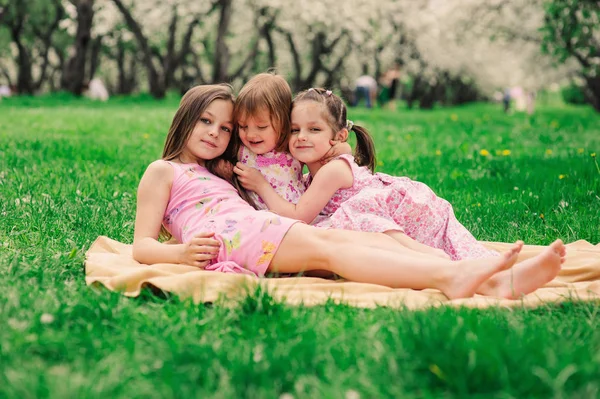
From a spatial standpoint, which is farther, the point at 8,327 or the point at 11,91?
the point at 11,91

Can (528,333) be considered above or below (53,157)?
above

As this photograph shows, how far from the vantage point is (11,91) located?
1528 inches

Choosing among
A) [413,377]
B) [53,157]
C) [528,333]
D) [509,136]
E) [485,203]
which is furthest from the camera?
[509,136]

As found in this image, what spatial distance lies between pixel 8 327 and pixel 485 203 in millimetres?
3939

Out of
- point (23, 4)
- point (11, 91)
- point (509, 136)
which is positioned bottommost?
point (11, 91)

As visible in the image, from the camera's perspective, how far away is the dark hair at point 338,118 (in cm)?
397

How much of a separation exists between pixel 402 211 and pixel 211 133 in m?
1.18

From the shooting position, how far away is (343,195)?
12.9 ft

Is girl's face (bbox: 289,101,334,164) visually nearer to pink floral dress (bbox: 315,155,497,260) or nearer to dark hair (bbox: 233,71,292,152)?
dark hair (bbox: 233,71,292,152)

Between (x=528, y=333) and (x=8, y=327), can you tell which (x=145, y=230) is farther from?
(x=528, y=333)

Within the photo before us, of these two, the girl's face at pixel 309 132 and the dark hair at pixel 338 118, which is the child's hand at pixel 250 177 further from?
the dark hair at pixel 338 118

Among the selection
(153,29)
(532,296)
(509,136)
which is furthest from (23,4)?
(532,296)

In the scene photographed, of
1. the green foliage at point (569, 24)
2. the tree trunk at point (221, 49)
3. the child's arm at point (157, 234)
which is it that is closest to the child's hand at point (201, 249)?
the child's arm at point (157, 234)

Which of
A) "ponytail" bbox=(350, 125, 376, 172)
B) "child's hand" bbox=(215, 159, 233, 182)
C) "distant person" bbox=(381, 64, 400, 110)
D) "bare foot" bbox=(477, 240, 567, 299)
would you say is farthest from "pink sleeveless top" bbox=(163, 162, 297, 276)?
"distant person" bbox=(381, 64, 400, 110)
